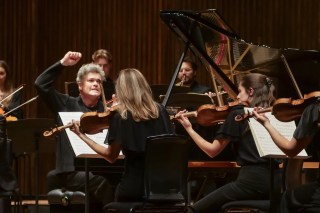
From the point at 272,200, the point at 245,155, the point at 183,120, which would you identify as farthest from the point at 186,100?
the point at 272,200

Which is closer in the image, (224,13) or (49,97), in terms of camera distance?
(49,97)

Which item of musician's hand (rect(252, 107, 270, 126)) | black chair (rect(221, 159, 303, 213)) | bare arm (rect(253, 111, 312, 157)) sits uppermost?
musician's hand (rect(252, 107, 270, 126))

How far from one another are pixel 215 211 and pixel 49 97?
187 cm

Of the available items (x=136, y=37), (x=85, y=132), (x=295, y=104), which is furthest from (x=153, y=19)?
(x=295, y=104)

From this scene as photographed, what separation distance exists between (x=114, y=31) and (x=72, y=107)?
2969mm

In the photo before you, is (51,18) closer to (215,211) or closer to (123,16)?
(123,16)

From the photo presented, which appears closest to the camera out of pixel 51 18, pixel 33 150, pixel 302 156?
pixel 302 156

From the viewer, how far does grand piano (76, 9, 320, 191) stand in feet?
17.4

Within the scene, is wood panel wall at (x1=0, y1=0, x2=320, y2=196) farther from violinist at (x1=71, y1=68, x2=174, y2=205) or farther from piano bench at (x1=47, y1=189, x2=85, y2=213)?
violinist at (x1=71, y1=68, x2=174, y2=205)

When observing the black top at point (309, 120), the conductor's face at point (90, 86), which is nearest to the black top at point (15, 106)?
the conductor's face at point (90, 86)

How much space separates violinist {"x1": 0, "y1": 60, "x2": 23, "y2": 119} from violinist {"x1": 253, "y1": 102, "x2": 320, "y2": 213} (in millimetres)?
3582

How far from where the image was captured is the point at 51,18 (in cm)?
894

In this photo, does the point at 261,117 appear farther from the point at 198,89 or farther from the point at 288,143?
the point at 198,89

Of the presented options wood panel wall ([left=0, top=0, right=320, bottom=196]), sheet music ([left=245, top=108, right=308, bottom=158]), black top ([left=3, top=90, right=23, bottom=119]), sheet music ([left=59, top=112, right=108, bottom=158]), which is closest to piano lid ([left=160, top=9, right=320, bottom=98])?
sheet music ([left=245, top=108, right=308, bottom=158])
